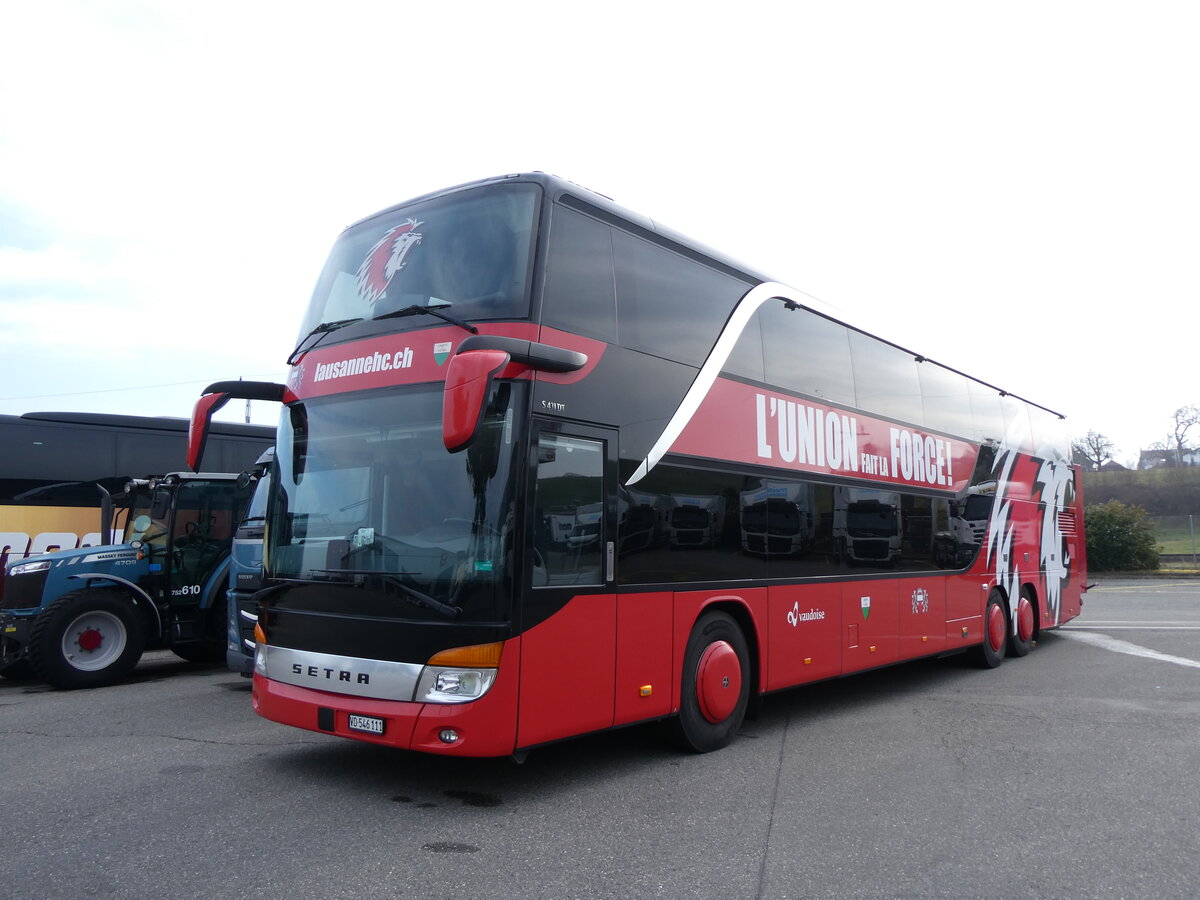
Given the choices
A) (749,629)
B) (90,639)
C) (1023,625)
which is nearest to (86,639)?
(90,639)

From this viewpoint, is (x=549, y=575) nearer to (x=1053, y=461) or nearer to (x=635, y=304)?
(x=635, y=304)

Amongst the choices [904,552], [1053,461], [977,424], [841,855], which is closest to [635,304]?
[841,855]

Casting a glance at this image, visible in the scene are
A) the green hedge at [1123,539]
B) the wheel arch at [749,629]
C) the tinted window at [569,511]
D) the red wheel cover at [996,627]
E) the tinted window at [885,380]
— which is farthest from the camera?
the green hedge at [1123,539]

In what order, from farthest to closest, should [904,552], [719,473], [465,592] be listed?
1. [904,552]
2. [719,473]
3. [465,592]

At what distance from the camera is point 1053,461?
52.0 ft

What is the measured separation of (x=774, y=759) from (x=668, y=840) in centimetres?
226

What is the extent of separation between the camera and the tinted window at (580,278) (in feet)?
19.9

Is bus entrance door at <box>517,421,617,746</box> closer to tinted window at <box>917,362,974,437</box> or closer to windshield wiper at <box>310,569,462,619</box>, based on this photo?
windshield wiper at <box>310,569,462,619</box>

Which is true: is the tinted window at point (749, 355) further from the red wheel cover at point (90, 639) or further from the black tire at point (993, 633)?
the red wheel cover at point (90, 639)

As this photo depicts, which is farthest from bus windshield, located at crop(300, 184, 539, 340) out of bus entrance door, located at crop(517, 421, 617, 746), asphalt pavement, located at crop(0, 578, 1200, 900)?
asphalt pavement, located at crop(0, 578, 1200, 900)

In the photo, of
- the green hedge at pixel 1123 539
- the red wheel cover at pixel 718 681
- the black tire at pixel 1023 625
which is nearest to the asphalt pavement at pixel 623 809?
the red wheel cover at pixel 718 681

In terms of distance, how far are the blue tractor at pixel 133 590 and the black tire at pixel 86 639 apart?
0.04ft

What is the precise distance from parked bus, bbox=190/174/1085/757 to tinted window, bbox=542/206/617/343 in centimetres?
2

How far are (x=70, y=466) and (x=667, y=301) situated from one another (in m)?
11.6
